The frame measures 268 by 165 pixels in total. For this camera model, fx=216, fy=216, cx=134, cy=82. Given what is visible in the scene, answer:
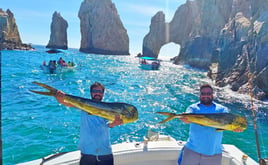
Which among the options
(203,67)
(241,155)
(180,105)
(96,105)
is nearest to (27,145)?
(96,105)

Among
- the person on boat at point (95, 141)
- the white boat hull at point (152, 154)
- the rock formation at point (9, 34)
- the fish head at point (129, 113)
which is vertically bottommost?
the white boat hull at point (152, 154)

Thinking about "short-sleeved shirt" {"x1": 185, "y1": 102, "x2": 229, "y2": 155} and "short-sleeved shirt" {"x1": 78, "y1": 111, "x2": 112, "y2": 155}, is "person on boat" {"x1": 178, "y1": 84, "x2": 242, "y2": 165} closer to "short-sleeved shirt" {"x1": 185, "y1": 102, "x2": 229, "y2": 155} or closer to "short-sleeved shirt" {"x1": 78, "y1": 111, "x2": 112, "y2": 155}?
"short-sleeved shirt" {"x1": 185, "y1": 102, "x2": 229, "y2": 155}

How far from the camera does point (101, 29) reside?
113m

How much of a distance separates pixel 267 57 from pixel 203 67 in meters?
39.5

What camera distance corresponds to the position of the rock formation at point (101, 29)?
368 ft

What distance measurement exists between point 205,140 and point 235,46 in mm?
28786

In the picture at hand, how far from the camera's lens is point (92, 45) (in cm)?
11575

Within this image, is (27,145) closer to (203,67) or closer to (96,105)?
(96,105)

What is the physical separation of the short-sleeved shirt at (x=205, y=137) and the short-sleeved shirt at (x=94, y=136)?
1391 millimetres

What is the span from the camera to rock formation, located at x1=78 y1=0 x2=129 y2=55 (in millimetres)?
112312

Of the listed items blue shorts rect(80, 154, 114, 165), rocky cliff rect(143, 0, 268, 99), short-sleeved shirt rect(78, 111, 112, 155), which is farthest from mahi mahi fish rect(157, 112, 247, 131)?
rocky cliff rect(143, 0, 268, 99)

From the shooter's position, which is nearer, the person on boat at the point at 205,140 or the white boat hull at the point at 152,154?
the person on boat at the point at 205,140

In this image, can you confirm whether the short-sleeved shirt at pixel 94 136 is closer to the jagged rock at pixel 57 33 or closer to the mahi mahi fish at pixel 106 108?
the mahi mahi fish at pixel 106 108

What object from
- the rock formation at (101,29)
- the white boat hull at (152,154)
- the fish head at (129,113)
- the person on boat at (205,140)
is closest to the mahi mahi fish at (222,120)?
the person on boat at (205,140)
